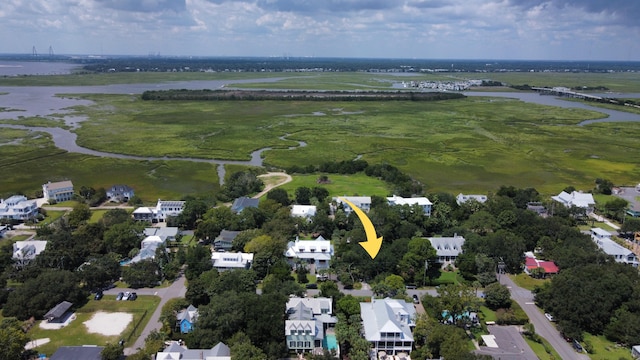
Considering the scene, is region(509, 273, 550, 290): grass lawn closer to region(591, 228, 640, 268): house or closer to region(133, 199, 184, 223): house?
region(591, 228, 640, 268): house

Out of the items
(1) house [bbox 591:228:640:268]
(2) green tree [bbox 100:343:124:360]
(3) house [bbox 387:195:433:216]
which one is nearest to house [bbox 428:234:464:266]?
(3) house [bbox 387:195:433:216]

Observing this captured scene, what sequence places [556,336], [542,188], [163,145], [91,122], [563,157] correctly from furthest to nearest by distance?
[91,122], [163,145], [563,157], [542,188], [556,336]

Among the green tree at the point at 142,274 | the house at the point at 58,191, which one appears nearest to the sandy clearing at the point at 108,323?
the green tree at the point at 142,274

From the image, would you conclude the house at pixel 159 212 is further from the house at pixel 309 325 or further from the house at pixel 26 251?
the house at pixel 309 325

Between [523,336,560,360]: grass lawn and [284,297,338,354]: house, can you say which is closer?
[523,336,560,360]: grass lawn

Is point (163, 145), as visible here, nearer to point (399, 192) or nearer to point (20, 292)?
point (399, 192)

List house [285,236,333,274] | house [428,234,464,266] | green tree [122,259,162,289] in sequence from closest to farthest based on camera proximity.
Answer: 1. green tree [122,259,162,289]
2. house [285,236,333,274]
3. house [428,234,464,266]

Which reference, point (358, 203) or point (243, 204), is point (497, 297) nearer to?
point (358, 203)

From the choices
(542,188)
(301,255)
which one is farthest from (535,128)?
(301,255)
